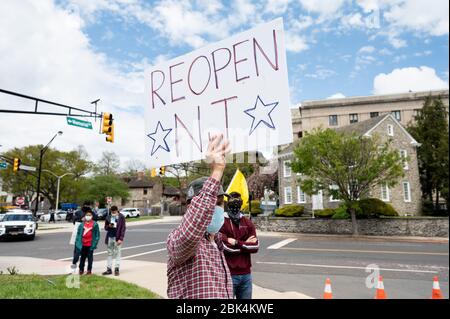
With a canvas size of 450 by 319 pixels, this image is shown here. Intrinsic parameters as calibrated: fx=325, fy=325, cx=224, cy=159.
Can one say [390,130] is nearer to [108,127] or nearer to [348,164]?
[348,164]

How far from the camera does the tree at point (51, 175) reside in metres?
47.6

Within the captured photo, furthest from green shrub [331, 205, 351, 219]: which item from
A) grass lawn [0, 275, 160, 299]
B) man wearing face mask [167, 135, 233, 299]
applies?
man wearing face mask [167, 135, 233, 299]

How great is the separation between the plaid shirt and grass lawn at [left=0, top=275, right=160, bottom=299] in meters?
4.71

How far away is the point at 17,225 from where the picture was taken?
56.4ft

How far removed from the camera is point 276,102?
202 cm

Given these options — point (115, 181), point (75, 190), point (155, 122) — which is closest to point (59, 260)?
point (155, 122)

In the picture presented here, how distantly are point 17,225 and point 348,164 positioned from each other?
1979cm

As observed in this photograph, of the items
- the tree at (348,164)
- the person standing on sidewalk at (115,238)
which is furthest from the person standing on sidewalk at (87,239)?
the tree at (348,164)

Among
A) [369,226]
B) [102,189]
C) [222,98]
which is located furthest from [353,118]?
[222,98]

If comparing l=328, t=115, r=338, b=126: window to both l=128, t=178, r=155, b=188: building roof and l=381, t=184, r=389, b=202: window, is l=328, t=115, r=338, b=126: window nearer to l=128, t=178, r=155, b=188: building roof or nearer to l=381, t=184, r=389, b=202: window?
l=381, t=184, r=389, b=202: window

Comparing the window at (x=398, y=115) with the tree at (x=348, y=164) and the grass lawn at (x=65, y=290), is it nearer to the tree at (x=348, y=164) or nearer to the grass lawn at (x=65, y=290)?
the tree at (x=348, y=164)

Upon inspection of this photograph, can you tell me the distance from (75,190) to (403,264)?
5443 cm

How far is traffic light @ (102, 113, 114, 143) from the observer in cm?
1279
